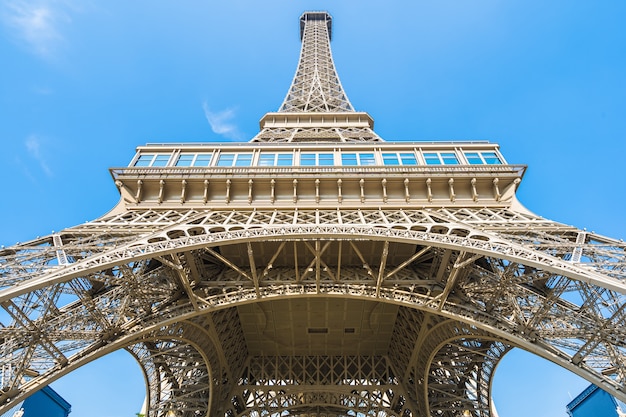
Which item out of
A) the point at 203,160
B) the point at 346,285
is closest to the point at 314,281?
the point at 346,285

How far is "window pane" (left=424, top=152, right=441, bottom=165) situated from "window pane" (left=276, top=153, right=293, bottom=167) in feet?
23.1

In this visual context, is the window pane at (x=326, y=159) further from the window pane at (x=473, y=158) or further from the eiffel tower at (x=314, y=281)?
the window pane at (x=473, y=158)

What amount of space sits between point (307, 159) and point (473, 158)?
857cm

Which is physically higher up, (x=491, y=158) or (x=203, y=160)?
(x=203, y=160)

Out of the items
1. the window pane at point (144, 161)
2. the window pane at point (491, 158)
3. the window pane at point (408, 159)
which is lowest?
the window pane at point (491, 158)

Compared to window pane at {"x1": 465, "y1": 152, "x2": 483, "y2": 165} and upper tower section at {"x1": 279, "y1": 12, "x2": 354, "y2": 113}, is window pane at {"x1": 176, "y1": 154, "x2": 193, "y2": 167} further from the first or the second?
upper tower section at {"x1": 279, "y1": 12, "x2": 354, "y2": 113}

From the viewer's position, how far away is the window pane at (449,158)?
2131 cm

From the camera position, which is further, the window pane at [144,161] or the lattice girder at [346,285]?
the window pane at [144,161]

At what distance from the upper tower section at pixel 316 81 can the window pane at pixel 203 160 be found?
1768 cm

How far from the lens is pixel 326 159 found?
22.1m

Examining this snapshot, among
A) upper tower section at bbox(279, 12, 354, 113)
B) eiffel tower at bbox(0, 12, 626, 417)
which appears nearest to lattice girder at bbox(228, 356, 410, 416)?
eiffel tower at bbox(0, 12, 626, 417)

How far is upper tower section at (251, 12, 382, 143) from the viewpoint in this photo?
31.3m

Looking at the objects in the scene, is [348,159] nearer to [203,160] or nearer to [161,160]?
[203,160]

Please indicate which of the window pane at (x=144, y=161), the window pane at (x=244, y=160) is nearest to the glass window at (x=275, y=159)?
the window pane at (x=244, y=160)
